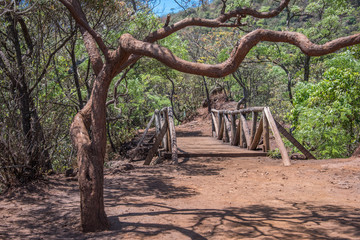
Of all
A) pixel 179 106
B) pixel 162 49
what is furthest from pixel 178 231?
pixel 179 106

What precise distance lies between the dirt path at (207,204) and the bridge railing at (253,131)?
86 centimetres

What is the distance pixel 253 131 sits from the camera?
9.90 meters

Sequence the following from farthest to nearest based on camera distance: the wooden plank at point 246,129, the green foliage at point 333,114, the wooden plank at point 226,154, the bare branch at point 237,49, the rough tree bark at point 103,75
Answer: the wooden plank at point 246,129, the wooden plank at point 226,154, the green foliage at point 333,114, the rough tree bark at point 103,75, the bare branch at point 237,49

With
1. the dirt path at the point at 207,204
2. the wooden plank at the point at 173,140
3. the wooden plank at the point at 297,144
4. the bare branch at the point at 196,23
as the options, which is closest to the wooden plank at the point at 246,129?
the wooden plank at the point at 297,144

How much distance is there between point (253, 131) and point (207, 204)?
559 centimetres

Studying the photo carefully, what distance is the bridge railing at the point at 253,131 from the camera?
812cm

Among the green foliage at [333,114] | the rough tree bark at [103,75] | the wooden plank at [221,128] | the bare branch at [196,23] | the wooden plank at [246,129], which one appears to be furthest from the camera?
the wooden plank at [221,128]

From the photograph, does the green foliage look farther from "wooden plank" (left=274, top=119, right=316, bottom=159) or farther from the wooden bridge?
the wooden bridge

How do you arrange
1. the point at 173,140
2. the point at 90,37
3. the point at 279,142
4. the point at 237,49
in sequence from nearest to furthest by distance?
1. the point at 237,49
2. the point at 90,37
3. the point at 279,142
4. the point at 173,140

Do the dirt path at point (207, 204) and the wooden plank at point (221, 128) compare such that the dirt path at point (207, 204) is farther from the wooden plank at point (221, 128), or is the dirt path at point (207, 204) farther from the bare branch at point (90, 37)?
the wooden plank at point (221, 128)

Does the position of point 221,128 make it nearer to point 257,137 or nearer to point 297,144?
point 257,137

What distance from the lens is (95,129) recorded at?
12.6 feet

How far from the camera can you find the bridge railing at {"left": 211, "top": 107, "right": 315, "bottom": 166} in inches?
320

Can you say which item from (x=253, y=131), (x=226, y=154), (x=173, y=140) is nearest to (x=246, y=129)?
(x=253, y=131)
